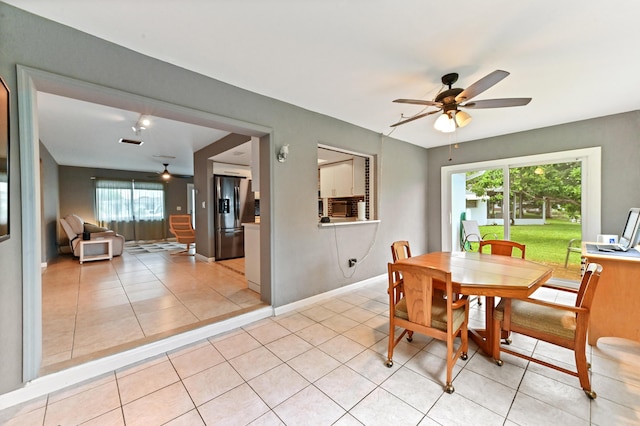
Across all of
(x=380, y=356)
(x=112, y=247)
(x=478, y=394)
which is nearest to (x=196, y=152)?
(x=112, y=247)

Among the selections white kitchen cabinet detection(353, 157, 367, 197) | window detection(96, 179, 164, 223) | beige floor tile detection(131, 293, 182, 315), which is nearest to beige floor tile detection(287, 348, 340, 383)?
beige floor tile detection(131, 293, 182, 315)

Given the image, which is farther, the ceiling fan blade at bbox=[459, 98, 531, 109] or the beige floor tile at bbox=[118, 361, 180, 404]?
the ceiling fan blade at bbox=[459, 98, 531, 109]

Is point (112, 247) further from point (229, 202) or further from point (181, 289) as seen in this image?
point (181, 289)

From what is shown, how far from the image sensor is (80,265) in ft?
17.5

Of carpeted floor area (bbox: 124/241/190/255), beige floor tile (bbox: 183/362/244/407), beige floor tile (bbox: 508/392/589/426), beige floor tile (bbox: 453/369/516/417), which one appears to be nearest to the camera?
beige floor tile (bbox: 508/392/589/426)

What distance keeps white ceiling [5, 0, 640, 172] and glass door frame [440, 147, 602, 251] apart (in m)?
0.99

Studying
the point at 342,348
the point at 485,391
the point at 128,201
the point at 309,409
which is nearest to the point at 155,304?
the point at 342,348

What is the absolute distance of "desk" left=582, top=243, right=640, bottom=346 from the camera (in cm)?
216

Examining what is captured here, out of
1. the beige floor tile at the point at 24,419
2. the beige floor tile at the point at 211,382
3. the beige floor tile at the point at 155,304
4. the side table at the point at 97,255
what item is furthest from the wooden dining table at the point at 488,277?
the side table at the point at 97,255

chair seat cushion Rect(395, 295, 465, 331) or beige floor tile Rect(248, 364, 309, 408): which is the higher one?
chair seat cushion Rect(395, 295, 465, 331)

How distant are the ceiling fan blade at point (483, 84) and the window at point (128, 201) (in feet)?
32.1

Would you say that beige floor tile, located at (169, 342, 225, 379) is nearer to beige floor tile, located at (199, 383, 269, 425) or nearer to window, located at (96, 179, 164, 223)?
beige floor tile, located at (199, 383, 269, 425)

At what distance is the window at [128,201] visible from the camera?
8024 millimetres

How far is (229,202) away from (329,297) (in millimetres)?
3394
